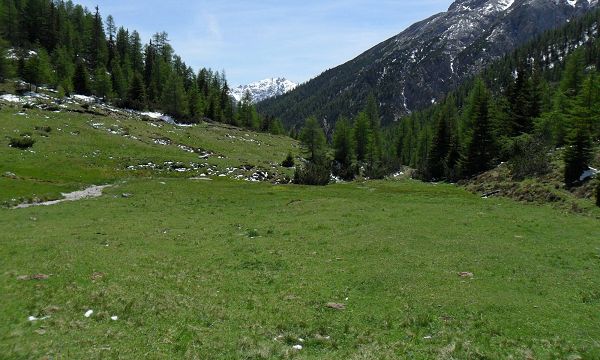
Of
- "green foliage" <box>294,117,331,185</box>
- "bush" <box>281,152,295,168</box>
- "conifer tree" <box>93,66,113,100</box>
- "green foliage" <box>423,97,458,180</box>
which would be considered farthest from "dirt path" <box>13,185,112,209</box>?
"conifer tree" <box>93,66,113,100</box>

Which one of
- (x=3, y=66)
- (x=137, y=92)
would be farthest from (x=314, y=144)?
(x=3, y=66)

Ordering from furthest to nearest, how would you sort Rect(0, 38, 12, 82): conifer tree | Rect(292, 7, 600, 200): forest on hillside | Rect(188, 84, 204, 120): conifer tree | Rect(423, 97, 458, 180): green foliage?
1. Rect(188, 84, 204, 120): conifer tree
2. Rect(0, 38, 12, 82): conifer tree
3. Rect(423, 97, 458, 180): green foliage
4. Rect(292, 7, 600, 200): forest on hillside

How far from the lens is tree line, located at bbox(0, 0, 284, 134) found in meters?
127

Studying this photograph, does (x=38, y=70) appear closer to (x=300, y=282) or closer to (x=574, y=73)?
(x=300, y=282)

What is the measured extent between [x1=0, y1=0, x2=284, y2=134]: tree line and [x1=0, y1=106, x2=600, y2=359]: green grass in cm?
9259

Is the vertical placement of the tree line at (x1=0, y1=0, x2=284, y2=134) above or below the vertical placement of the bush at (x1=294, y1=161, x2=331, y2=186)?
above

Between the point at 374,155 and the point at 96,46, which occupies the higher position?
the point at 96,46

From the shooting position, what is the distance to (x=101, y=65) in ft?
468

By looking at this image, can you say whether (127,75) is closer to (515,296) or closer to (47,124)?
(47,124)

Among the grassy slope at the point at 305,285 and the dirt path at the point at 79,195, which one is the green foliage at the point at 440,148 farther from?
the dirt path at the point at 79,195

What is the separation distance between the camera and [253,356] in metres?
13.6

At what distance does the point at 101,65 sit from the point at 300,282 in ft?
476

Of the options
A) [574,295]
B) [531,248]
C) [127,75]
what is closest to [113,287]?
[574,295]

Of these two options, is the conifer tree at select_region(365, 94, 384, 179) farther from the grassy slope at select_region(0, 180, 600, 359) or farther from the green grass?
the grassy slope at select_region(0, 180, 600, 359)
